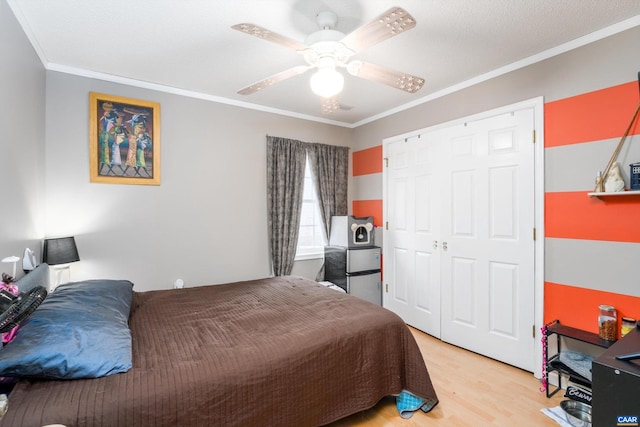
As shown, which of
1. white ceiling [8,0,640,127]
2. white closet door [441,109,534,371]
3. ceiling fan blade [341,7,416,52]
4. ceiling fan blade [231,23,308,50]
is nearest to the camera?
ceiling fan blade [341,7,416,52]

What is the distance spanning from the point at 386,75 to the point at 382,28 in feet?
1.52

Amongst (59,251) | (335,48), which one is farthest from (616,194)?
(59,251)

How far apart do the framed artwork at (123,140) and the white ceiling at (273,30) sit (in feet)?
0.82

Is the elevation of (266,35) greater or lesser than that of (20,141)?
greater

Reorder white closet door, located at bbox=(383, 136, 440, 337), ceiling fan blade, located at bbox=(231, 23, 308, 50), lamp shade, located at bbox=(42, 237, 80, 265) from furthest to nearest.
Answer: white closet door, located at bbox=(383, 136, 440, 337)
lamp shade, located at bbox=(42, 237, 80, 265)
ceiling fan blade, located at bbox=(231, 23, 308, 50)

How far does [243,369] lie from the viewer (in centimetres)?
147

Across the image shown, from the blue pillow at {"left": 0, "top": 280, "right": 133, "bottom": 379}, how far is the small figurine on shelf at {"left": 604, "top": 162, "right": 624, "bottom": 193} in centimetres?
302

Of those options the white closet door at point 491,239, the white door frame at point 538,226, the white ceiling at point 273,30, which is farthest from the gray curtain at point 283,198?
the white door frame at point 538,226

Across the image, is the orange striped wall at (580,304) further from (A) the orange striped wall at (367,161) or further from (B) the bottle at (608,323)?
(A) the orange striped wall at (367,161)

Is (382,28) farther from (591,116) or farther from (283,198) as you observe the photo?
(283,198)

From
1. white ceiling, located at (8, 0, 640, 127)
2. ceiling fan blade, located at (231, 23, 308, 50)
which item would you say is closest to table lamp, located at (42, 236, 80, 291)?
white ceiling, located at (8, 0, 640, 127)

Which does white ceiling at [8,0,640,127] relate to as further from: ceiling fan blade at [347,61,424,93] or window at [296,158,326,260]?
window at [296,158,326,260]

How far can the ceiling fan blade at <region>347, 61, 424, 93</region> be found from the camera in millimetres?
1913

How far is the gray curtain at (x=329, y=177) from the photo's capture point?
13.5ft
